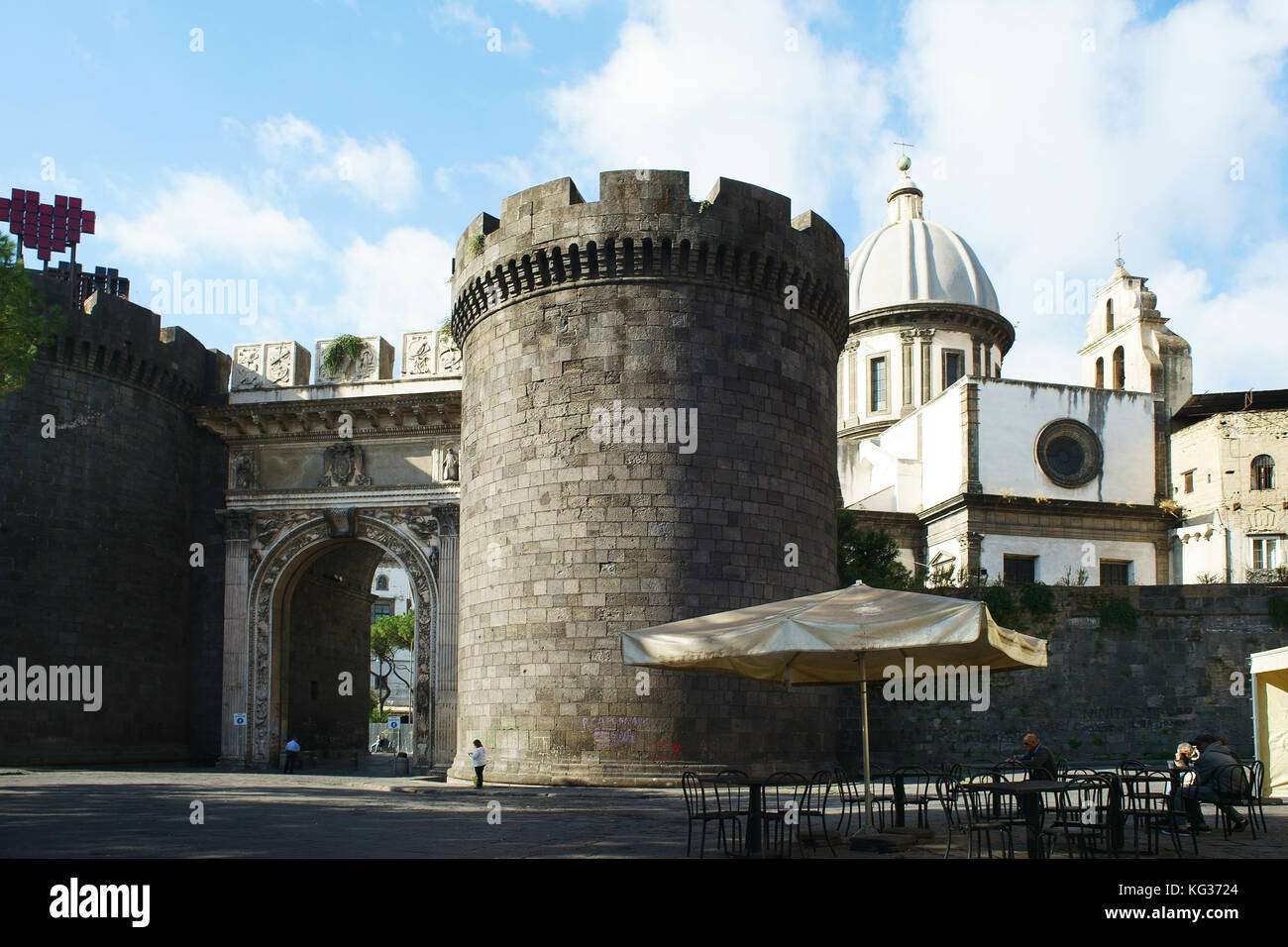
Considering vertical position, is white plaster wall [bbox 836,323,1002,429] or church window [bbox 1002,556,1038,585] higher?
white plaster wall [bbox 836,323,1002,429]

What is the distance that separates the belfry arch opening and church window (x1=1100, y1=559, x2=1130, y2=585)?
2612 centimetres

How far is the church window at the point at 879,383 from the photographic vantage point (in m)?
53.3

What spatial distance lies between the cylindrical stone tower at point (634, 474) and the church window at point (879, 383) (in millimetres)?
29964

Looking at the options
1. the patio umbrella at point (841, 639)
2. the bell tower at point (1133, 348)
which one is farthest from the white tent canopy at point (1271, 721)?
the bell tower at point (1133, 348)

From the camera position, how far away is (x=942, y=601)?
11281 millimetres

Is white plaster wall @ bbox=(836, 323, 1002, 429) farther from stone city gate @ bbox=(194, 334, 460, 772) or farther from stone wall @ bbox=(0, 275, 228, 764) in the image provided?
stone wall @ bbox=(0, 275, 228, 764)

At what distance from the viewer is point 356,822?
47.7 feet

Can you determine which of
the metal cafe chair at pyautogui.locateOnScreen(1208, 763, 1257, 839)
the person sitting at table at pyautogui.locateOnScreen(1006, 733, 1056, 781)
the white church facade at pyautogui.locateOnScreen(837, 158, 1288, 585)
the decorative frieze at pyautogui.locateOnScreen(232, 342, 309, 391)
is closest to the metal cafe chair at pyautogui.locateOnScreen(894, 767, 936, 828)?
the person sitting at table at pyautogui.locateOnScreen(1006, 733, 1056, 781)

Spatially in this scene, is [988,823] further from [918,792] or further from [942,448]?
[942,448]

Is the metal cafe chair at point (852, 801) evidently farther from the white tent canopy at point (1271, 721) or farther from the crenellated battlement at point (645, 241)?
the crenellated battlement at point (645, 241)

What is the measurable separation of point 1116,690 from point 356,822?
60.0 ft

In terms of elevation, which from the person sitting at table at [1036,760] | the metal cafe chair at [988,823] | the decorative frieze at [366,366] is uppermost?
the decorative frieze at [366,366]

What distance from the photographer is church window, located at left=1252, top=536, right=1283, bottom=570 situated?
43000 mm
